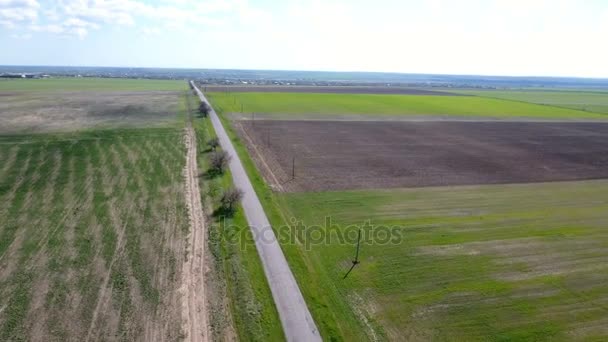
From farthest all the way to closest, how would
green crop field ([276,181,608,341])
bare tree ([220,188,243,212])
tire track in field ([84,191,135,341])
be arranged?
1. bare tree ([220,188,243,212])
2. green crop field ([276,181,608,341])
3. tire track in field ([84,191,135,341])

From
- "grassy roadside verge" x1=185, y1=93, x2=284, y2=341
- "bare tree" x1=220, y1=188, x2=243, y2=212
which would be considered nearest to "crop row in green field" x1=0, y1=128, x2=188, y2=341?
"grassy roadside verge" x1=185, y1=93, x2=284, y2=341

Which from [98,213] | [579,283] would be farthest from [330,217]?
[98,213]

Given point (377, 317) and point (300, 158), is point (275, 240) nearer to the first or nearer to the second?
point (377, 317)

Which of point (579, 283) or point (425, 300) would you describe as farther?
point (579, 283)

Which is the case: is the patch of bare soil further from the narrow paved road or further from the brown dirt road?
the narrow paved road

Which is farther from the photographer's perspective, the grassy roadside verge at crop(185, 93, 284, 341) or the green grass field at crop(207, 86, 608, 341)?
the green grass field at crop(207, 86, 608, 341)

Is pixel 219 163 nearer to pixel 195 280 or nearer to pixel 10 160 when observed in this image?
pixel 195 280

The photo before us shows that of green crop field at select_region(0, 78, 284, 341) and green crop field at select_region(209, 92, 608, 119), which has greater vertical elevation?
green crop field at select_region(209, 92, 608, 119)
